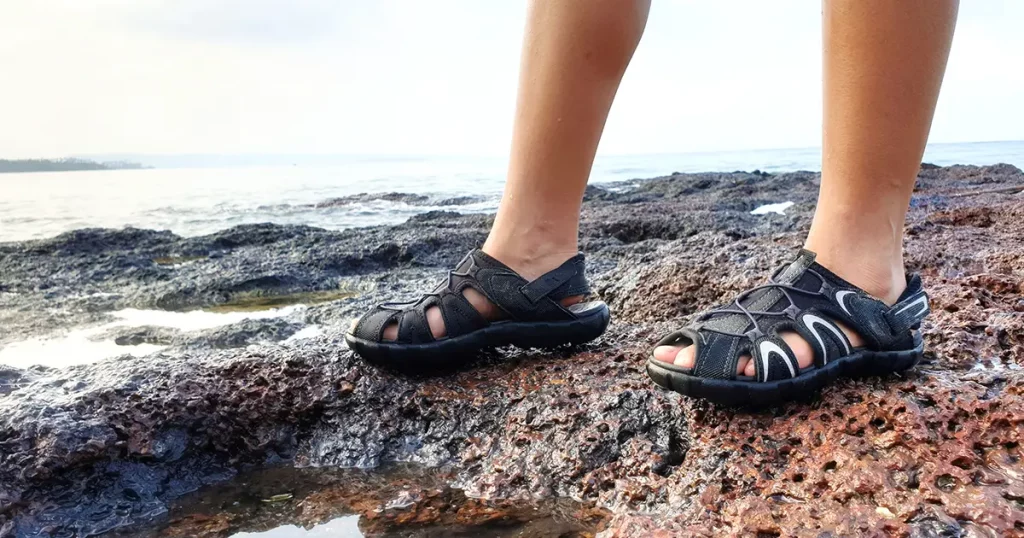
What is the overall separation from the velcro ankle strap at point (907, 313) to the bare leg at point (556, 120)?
29.5 inches

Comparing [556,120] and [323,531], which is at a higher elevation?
[556,120]

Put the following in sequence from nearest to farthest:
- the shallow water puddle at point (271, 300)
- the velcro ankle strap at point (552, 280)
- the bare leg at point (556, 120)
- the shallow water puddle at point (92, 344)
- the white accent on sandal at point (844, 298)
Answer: the white accent on sandal at point (844, 298), the bare leg at point (556, 120), the velcro ankle strap at point (552, 280), the shallow water puddle at point (92, 344), the shallow water puddle at point (271, 300)

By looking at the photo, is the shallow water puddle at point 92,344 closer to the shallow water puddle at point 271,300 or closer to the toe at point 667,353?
the shallow water puddle at point 271,300

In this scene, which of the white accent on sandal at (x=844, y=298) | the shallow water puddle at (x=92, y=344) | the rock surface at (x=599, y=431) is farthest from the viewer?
the shallow water puddle at (x=92, y=344)

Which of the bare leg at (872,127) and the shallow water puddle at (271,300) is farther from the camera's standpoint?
the shallow water puddle at (271,300)

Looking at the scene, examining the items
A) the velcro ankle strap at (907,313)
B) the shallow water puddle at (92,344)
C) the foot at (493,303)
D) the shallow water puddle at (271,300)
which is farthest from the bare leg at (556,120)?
the shallow water puddle at (271,300)

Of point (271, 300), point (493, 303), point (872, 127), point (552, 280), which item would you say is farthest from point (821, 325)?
point (271, 300)

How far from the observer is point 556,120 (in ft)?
5.31

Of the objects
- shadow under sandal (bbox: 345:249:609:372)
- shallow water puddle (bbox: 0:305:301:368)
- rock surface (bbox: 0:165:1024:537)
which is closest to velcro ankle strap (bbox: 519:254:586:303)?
shadow under sandal (bbox: 345:249:609:372)

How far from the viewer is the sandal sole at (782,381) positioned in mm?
1274

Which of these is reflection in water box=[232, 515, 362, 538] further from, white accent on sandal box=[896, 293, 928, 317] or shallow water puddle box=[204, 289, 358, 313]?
shallow water puddle box=[204, 289, 358, 313]

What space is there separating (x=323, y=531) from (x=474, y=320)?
0.60 m

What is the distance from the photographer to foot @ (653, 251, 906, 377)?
4.24 ft

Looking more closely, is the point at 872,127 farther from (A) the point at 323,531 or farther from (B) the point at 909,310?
(A) the point at 323,531
